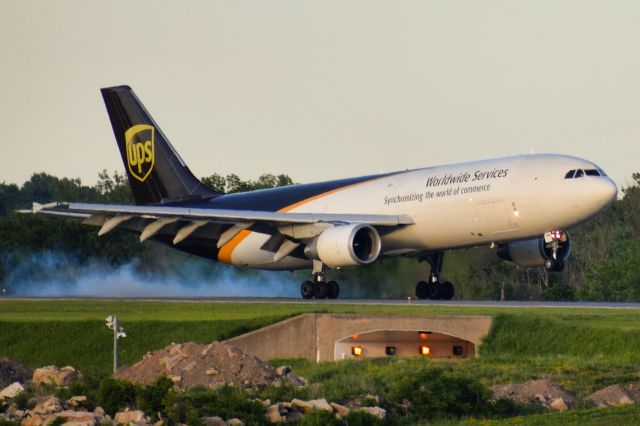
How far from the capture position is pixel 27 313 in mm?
39781

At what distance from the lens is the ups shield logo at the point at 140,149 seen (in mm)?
53562

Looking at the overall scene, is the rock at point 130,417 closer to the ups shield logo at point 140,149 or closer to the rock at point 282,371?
the rock at point 282,371

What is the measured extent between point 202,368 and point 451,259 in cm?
2318

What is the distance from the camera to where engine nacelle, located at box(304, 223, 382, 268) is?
141 feet

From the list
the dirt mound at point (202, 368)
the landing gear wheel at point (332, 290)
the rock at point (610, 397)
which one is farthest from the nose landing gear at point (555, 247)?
the dirt mound at point (202, 368)

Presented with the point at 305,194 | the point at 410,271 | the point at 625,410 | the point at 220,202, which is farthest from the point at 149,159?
the point at 625,410

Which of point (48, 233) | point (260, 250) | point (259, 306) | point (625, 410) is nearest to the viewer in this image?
point (625, 410)

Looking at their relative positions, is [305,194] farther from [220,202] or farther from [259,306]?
[259,306]

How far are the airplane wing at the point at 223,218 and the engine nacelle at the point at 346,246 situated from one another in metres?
0.50

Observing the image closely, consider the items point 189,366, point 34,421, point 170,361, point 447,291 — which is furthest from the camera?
point 447,291

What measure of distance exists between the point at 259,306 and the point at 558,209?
352 inches

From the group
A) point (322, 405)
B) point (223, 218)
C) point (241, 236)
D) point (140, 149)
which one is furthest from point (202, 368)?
point (140, 149)

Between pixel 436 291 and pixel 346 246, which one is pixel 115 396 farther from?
pixel 436 291

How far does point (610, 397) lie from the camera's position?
79.6 ft
